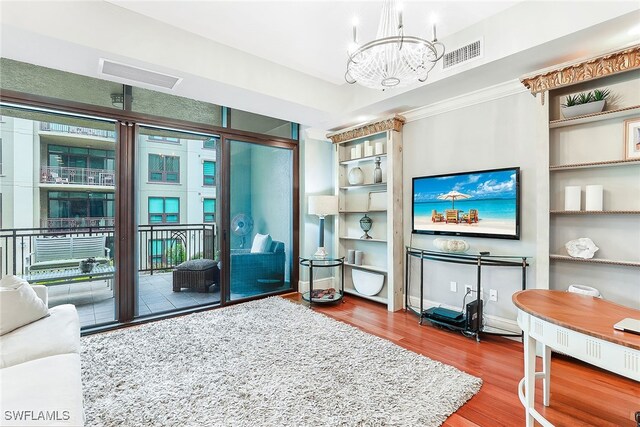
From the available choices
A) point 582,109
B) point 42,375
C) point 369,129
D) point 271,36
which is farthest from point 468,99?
point 42,375

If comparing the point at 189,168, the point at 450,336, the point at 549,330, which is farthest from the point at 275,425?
the point at 189,168

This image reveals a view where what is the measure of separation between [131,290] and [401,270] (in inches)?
130

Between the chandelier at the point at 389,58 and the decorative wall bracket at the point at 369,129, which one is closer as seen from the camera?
the chandelier at the point at 389,58

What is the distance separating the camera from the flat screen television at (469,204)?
116 inches

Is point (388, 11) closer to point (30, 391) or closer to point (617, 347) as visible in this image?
point (617, 347)

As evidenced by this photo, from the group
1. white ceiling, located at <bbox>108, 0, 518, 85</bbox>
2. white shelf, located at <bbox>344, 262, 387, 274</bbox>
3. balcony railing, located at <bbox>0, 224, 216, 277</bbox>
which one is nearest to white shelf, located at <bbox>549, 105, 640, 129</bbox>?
white ceiling, located at <bbox>108, 0, 518, 85</bbox>

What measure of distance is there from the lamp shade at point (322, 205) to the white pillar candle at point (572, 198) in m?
2.70

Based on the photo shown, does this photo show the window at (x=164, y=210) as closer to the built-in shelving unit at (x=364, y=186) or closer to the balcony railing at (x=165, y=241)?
the balcony railing at (x=165, y=241)

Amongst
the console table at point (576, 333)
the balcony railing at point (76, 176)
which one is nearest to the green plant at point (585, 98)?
the console table at point (576, 333)

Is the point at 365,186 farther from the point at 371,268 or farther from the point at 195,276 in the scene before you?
the point at 195,276

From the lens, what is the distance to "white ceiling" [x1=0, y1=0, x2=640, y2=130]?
2.17m

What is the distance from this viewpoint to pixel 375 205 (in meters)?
4.32

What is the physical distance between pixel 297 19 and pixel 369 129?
6.06 ft

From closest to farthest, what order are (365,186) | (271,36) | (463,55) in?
(463,55) → (271,36) → (365,186)
